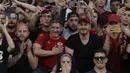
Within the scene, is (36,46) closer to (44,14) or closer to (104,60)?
(44,14)

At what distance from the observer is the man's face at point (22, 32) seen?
7324 millimetres

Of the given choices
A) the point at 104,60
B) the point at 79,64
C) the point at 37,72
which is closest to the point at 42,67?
the point at 37,72

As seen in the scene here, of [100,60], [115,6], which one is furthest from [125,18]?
[115,6]

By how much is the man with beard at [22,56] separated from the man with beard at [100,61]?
1.13 meters

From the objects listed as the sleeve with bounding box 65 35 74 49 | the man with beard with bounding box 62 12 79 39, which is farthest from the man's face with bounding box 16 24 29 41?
the man with beard with bounding box 62 12 79 39

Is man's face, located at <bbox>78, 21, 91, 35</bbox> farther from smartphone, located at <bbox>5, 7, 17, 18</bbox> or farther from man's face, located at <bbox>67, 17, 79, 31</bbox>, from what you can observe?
smartphone, located at <bbox>5, 7, 17, 18</bbox>

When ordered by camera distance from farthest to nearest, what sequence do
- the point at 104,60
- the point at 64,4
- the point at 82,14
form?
the point at 64,4
the point at 82,14
the point at 104,60

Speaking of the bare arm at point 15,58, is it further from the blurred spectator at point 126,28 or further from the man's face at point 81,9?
the blurred spectator at point 126,28

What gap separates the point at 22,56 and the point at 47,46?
1.71ft

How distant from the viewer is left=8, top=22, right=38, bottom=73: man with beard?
7215mm

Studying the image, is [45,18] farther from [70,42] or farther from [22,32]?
[70,42]

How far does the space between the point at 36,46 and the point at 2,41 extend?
637 mm

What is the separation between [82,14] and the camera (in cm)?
796

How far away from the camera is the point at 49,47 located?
295 inches
